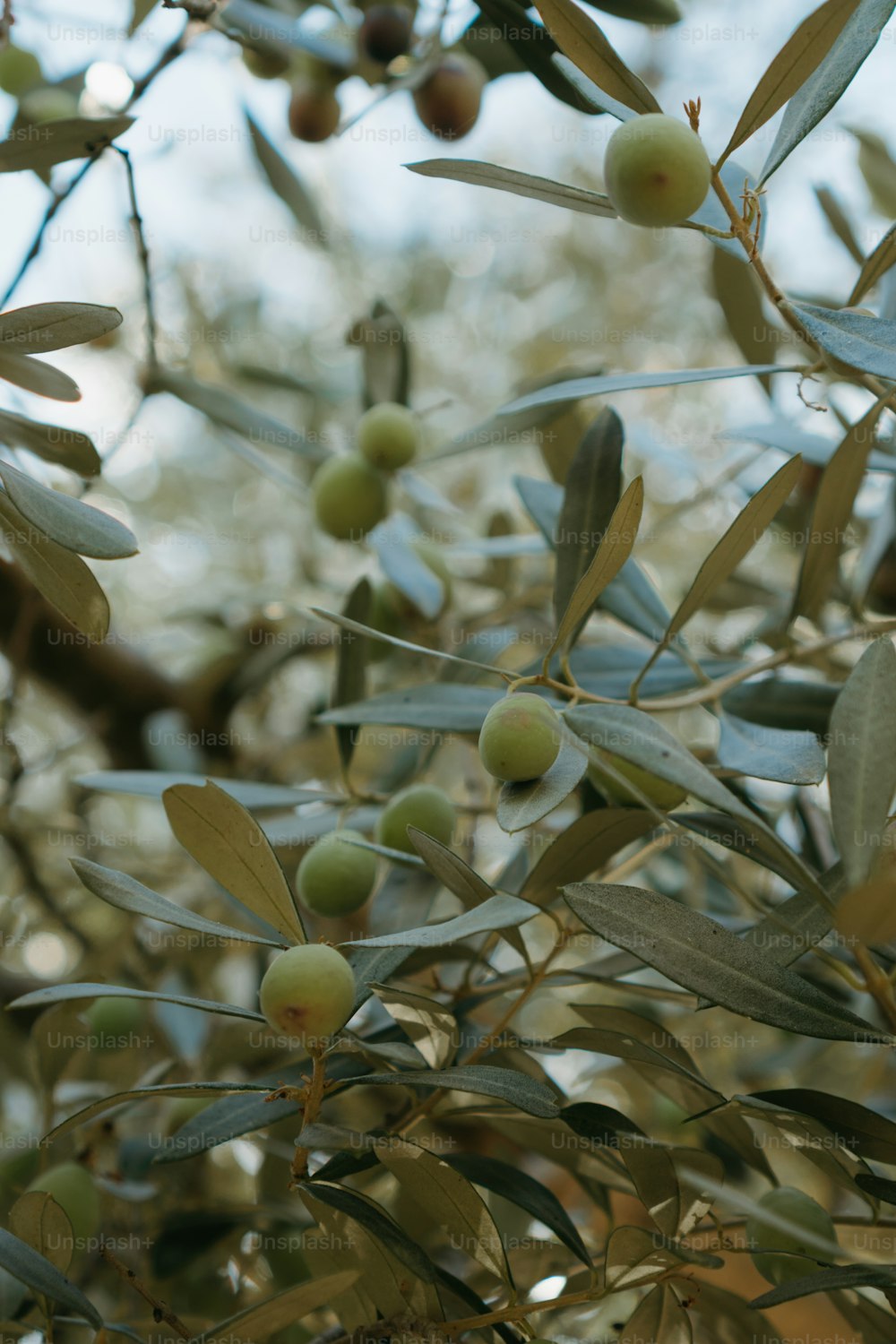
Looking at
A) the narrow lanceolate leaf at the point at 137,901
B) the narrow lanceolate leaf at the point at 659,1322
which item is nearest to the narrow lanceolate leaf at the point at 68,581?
the narrow lanceolate leaf at the point at 137,901

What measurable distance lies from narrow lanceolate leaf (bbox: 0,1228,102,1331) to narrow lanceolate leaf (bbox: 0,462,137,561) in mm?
376

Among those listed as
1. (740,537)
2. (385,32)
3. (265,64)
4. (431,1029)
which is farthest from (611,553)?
(265,64)

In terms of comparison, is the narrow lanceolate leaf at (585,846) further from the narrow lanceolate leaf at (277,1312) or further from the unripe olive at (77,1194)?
the unripe olive at (77,1194)

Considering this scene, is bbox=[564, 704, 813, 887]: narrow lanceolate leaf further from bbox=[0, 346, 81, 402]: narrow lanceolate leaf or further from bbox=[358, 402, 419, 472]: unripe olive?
bbox=[358, 402, 419, 472]: unripe olive

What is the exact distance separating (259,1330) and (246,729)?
118 centimetres

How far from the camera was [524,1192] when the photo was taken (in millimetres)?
709

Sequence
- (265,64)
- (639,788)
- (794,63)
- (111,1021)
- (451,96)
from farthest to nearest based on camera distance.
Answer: (265,64) → (451,96) → (111,1021) → (639,788) → (794,63)

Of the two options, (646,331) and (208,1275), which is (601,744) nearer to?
(208,1275)

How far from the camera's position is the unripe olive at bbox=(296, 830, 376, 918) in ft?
2.55

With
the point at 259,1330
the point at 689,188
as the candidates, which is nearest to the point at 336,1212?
the point at 259,1330

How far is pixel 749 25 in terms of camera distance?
220cm

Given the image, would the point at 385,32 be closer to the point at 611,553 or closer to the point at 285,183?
the point at 285,183

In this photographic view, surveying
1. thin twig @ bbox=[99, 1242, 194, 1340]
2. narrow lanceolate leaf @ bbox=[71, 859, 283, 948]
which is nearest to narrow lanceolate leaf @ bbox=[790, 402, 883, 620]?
narrow lanceolate leaf @ bbox=[71, 859, 283, 948]

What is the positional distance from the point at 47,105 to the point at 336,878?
2.57 feet
